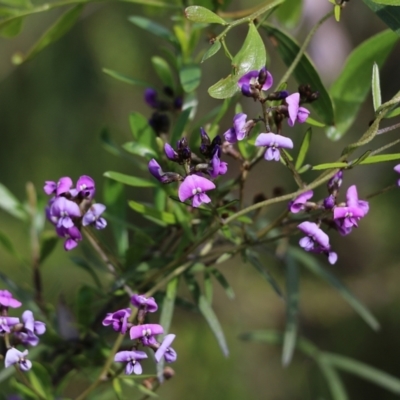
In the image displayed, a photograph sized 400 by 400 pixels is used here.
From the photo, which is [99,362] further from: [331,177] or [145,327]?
[331,177]

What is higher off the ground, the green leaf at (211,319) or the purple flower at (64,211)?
the purple flower at (64,211)

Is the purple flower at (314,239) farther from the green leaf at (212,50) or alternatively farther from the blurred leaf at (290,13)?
the blurred leaf at (290,13)

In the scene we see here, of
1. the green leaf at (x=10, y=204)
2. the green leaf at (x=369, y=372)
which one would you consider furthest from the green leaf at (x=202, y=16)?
the green leaf at (x=369, y=372)

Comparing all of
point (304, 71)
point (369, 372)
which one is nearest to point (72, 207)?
point (304, 71)

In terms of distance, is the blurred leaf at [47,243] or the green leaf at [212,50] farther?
the blurred leaf at [47,243]

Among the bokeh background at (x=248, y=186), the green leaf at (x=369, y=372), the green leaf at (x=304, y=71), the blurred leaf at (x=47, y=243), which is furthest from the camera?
the bokeh background at (x=248, y=186)

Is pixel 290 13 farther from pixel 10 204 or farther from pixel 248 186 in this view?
pixel 248 186

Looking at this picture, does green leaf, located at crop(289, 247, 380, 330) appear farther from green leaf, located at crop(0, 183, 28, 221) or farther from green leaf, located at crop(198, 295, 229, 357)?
green leaf, located at crop(0, 183, 28, 221)
